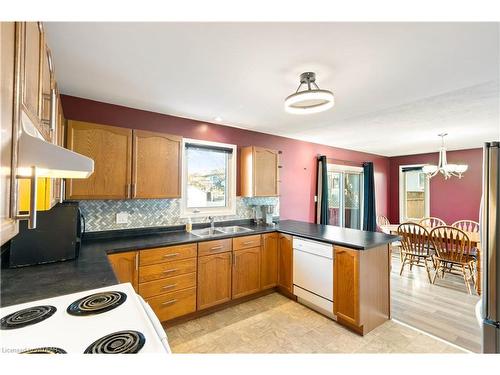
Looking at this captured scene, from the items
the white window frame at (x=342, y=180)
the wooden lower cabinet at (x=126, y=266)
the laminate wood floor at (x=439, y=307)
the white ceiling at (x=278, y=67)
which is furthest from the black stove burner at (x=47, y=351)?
the white window frame at (x=342, y=180)

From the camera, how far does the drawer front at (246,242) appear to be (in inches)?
106

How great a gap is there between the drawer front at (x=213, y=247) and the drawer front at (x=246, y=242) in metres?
0.08

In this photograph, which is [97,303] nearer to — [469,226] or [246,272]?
[246,272]

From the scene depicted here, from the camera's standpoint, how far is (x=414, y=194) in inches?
232

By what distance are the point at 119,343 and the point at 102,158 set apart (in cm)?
182

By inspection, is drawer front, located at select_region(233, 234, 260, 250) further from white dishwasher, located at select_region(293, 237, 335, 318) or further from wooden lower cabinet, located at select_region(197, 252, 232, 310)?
white dishwasher, located at select_region(293, 237, 335, 318)

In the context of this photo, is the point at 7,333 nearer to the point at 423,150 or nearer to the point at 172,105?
the point at 172,105

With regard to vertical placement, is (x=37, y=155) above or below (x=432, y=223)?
above

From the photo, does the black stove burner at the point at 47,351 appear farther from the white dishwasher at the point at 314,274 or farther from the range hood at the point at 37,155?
the white dishwasher at the point at 314,274

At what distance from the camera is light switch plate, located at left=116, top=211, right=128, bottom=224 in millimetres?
2490

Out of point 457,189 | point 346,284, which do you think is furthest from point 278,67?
point 457,189

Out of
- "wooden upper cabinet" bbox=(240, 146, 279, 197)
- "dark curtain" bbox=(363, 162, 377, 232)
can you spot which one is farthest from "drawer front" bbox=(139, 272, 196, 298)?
"dark curtain" bbox=(363, 162, 377, 232)

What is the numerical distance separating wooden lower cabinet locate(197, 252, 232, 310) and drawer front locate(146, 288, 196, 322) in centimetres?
9
